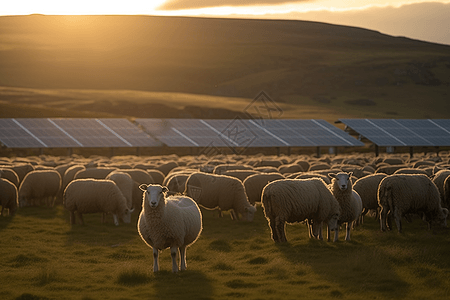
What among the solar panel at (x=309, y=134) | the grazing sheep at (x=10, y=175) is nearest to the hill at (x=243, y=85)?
the solar panel at (x=309, y=134)

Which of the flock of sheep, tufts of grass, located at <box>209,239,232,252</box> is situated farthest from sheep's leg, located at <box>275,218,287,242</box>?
tufts of grass, located at <box>209,239,232,252</box>

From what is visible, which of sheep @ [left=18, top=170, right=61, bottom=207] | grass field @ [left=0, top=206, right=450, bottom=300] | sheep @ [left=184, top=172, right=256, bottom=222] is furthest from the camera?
sheep @ [left=18, top=170, right=61, bottom=207]

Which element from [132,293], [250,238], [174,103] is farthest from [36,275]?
[174,103]

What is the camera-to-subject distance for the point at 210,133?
5584 centimetres

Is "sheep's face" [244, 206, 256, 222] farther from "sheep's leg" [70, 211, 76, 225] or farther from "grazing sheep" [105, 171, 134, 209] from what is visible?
"sheep's leg" [70, 211, 76, 225]

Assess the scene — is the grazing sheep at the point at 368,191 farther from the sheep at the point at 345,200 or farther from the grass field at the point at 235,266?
the sheep at the point at 345,200

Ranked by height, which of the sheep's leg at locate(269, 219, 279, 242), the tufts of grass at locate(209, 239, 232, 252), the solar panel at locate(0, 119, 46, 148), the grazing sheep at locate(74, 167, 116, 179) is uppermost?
the solar panel at locate(0, 119, 46, 148)

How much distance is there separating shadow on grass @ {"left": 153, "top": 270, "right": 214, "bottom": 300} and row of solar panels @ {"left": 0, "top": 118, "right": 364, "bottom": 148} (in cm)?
3977

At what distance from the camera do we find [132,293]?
10250mm

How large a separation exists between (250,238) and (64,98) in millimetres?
119516

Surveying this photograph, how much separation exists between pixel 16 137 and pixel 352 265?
43.7m

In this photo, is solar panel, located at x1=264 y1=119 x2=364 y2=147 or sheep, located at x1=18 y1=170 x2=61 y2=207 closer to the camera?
sheep, located at x1=18 y1=170 x2=61 y2=207

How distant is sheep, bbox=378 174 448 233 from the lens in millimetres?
14906

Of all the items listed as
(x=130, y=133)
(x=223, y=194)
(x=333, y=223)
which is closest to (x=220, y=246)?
(x=333, y=223)
